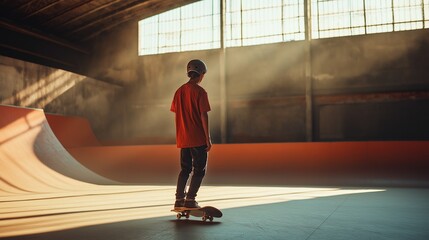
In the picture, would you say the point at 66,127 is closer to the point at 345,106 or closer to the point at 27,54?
the point at 27,54

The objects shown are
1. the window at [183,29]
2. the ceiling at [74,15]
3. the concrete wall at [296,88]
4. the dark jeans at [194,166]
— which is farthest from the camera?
the window at [183,29]

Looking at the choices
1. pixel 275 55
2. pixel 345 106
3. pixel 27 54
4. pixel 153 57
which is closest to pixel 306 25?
pixel 275 55

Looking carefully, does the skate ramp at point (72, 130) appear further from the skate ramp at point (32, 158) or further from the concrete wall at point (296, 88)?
the skate ramp at point (32, 158)

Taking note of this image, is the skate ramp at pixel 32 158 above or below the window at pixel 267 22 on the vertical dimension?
below

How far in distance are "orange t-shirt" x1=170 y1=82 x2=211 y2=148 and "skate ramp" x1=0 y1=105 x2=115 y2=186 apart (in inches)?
198

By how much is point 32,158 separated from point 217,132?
10.5 meters

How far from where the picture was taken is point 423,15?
15.5m

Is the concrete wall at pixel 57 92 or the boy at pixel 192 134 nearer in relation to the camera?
the boy at pixel 192 134

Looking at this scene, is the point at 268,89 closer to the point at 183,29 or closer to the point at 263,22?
the point at 263,22

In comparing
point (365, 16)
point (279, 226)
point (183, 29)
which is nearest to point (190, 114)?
point (279, 226)

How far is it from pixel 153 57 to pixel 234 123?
546cm

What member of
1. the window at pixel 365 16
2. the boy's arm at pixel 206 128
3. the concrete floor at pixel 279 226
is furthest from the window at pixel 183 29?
the boy's arm at pixel 206 128

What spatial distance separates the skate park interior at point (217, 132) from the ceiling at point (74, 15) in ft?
0.27

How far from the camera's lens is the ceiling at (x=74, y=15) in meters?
15.9
